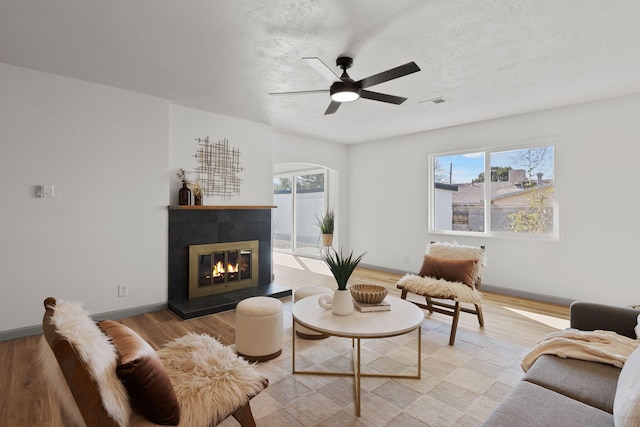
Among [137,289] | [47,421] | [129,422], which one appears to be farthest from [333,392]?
[137,289]

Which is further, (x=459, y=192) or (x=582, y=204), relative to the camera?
(x=459, y=192)

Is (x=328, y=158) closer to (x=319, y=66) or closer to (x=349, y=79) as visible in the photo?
(x=349, y=79)

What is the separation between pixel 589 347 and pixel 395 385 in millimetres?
1183

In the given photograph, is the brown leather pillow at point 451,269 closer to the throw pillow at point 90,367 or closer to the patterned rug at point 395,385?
the patterned rug at point 395,385

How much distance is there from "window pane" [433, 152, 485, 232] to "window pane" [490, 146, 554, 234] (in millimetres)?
220

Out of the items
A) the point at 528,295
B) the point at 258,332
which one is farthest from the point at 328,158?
the point at 258,332

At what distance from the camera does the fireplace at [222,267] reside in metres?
4.14

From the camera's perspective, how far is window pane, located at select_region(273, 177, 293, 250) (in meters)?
8.36

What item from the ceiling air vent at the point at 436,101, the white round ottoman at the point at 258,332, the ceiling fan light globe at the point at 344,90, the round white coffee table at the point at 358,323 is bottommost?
the white round ottoman at the point at 258,332

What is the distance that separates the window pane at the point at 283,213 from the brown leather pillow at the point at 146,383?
23.1 ft

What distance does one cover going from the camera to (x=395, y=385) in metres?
2.27

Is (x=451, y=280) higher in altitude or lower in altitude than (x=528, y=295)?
higher

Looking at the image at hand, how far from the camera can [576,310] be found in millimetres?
2162

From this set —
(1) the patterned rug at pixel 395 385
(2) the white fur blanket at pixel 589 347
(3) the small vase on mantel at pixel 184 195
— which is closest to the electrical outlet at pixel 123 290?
(3) the small vase on mantel at pixel 184 195
